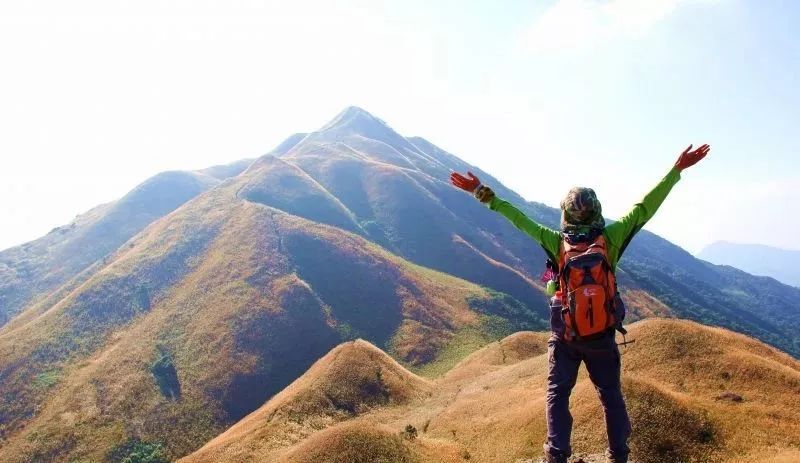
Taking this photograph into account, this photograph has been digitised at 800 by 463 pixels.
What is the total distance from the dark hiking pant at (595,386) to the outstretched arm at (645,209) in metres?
1.42

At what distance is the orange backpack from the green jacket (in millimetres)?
333

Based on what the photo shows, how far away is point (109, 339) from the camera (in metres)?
71.5

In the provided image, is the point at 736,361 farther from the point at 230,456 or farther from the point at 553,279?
the point at 230,456

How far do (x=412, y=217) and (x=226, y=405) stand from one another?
3691 inches

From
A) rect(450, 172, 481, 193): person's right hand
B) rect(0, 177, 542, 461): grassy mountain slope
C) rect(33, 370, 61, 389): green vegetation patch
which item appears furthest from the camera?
rect(33, 370, 61, 389): green vegetation patch

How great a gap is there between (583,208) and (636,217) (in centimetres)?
93

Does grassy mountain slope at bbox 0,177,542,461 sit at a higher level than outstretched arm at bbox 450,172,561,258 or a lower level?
lower

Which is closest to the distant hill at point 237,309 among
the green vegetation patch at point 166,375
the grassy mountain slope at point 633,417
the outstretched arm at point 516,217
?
the green vegetation patch at point 166,375

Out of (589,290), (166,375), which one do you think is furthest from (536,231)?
(166,375)

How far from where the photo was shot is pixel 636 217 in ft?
24.8

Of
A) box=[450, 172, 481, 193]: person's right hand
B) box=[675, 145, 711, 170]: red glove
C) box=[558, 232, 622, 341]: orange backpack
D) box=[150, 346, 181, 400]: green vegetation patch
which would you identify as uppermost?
box=[675, 145, 711, 170]: red glove

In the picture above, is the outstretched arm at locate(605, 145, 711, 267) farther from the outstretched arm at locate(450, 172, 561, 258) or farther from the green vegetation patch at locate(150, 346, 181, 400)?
the green vegetation patch at locate(150, 346, 181, 400)

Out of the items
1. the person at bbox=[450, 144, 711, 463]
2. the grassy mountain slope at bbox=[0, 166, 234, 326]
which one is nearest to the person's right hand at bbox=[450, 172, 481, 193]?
the person at bbox=[450, 144, 711, 463]

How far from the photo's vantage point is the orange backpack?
282 inches
